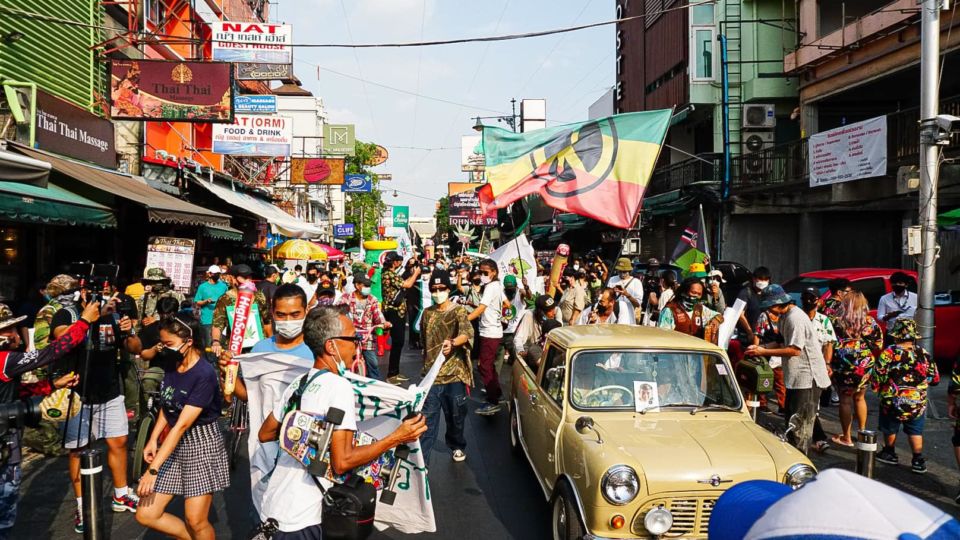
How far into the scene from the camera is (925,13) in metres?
9.53

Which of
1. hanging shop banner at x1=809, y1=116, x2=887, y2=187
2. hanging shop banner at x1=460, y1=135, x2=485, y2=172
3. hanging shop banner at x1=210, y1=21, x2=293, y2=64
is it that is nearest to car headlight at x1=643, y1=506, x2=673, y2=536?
hanging shop banner at x1=809, y1=116, x2=887, y2=187

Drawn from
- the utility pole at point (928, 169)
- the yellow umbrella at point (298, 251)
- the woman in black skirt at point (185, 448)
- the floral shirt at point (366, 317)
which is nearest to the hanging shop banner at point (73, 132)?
the yellow umbrella at point (298, 251)

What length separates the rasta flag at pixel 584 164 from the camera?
903cm

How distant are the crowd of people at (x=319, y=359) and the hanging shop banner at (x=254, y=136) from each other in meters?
10.4

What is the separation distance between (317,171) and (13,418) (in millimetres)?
27052

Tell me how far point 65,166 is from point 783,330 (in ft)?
35.6

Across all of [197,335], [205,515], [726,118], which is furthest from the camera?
[726,118]

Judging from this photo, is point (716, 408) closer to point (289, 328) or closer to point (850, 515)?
point (289, 328)

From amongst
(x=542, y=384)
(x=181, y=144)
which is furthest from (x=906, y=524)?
(x=181, y=144)

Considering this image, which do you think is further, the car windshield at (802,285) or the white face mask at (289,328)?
the car windshield at (802,285)

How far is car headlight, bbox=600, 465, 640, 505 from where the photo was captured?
4.12 meters

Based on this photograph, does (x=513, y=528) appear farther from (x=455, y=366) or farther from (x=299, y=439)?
(x=299, y=439)

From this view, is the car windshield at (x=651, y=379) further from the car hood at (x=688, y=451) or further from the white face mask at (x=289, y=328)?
the white face mask at (x=289, y=328)

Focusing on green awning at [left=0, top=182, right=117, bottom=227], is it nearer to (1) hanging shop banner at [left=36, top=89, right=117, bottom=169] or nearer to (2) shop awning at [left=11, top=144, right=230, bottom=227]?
(2) shop awning at [left=11, top=144, right=230, bottom=227]
